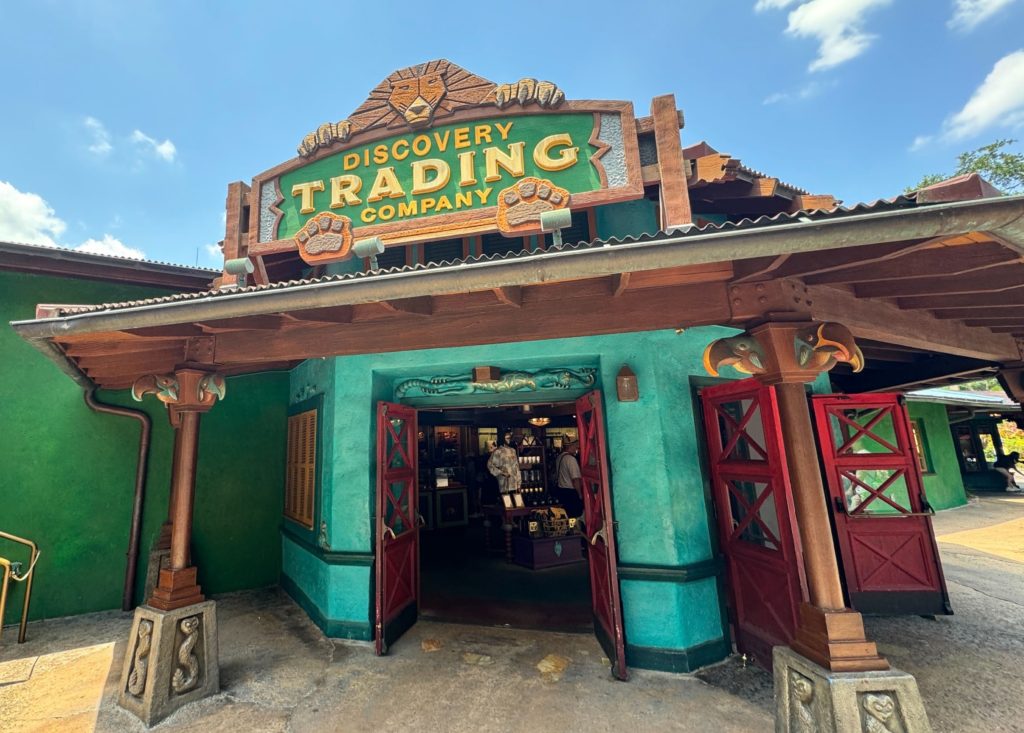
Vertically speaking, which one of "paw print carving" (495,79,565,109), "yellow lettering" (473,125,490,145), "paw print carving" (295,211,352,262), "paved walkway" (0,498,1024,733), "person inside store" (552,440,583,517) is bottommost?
"paved walkway" (0,498,1024,733)

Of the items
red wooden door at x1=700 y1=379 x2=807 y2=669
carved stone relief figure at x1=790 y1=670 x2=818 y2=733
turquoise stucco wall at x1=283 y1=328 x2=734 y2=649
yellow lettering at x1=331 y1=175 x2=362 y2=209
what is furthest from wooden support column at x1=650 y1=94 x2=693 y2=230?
carved stone relief figure at x1=790 y1=670 x2=818 y2=733

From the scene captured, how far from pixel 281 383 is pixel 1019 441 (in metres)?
32.4

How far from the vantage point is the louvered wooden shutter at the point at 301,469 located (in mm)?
6418

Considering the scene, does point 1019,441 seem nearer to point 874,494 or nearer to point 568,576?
point 874,494

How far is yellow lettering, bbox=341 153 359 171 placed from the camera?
19.1 ft

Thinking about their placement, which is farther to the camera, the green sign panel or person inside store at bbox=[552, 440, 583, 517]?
person inside store at bbox=[552, 440, 583, 517]

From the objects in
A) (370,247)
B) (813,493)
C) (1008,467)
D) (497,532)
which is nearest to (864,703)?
(813,493)

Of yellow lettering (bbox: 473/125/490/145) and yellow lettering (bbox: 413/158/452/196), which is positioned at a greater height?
yellow lettering (bbox: 473/125/490/145)

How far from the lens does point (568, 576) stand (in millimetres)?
7730

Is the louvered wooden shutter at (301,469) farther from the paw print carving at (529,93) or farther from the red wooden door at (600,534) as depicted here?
the paw print carving at (529,93)

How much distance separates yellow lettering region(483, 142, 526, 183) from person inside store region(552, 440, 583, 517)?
6.39m

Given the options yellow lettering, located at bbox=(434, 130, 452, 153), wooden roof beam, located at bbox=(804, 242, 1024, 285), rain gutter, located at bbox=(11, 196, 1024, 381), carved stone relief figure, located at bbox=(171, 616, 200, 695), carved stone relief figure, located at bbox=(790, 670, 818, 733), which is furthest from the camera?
yellow lettering, located at bbox=(434, 130, 452, 153)

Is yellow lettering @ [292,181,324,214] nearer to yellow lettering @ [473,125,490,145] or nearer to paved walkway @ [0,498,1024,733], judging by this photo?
yellow lettering @ [473,125,490,145]

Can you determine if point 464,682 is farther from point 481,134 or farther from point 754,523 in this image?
point 481,134
